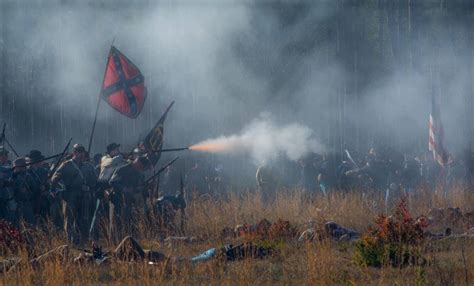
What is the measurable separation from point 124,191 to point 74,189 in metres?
0.80

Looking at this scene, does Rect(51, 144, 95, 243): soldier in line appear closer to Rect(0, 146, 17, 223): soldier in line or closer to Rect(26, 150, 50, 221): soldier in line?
Rect(26, 150, 50, 221): soldier in line

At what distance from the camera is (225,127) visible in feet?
86.1

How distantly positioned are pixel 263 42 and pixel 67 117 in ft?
22.0

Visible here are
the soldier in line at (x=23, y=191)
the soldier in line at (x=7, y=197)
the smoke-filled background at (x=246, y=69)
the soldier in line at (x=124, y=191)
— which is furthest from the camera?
the smoke-filled background at (x=246, y=69)

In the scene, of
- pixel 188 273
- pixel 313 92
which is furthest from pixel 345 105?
pixel 188 273

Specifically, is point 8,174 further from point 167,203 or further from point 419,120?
point 419,120

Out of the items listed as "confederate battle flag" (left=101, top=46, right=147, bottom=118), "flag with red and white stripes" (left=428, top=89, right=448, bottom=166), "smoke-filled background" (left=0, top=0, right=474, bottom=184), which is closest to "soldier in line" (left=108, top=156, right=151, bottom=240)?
"confederate battle flag" (left=101, top=46, right=147, bottom=118)

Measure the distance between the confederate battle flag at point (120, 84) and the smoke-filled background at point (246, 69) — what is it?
8.69 m

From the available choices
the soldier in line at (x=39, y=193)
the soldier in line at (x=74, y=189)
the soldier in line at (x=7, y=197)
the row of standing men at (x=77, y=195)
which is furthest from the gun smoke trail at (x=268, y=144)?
the soldier in line at (x=7, y=197)

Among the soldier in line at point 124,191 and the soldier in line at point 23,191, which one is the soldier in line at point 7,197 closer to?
the soldier in line at point 23,191

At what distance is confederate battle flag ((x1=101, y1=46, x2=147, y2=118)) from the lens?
49.3 feet

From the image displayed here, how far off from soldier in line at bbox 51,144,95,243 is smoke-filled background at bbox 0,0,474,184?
11154 mm

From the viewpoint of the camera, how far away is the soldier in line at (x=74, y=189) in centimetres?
1269

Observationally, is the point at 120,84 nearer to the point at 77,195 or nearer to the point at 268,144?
the point at 77,195
